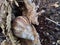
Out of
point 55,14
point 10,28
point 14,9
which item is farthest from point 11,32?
point 55,14

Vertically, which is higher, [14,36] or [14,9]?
[14,9]

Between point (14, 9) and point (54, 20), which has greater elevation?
point (14, 9)

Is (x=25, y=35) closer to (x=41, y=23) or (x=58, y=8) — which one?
(x=41, y=23)

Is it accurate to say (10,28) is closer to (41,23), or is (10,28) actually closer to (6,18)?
(6,18)

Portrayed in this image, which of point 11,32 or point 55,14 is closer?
point 11,32

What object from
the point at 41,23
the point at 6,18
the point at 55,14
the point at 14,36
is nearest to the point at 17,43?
the point at 14,36

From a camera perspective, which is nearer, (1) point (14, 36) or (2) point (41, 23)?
(1) point (14, 36)
